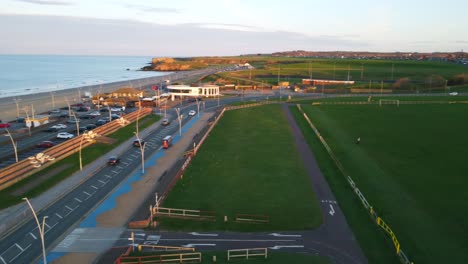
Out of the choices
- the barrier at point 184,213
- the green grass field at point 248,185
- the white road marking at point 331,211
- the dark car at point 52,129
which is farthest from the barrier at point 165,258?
the dark car at point 52,129

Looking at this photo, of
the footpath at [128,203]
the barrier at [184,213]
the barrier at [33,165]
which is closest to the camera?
the footpath at [128,203]

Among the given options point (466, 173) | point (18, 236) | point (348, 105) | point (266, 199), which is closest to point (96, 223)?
point (18, 236)

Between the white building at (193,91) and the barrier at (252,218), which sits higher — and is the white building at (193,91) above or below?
above

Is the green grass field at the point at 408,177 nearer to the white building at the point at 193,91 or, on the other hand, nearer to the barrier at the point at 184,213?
the barrier at the point at 184,213

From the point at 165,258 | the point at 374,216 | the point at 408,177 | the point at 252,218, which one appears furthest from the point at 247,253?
the point at 408,177

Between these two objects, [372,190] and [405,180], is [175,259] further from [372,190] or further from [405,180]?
[405,180]

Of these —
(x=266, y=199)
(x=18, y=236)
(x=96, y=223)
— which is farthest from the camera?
(x=266, y=199)

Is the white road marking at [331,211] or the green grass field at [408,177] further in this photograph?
the white road marking at [331,211]
